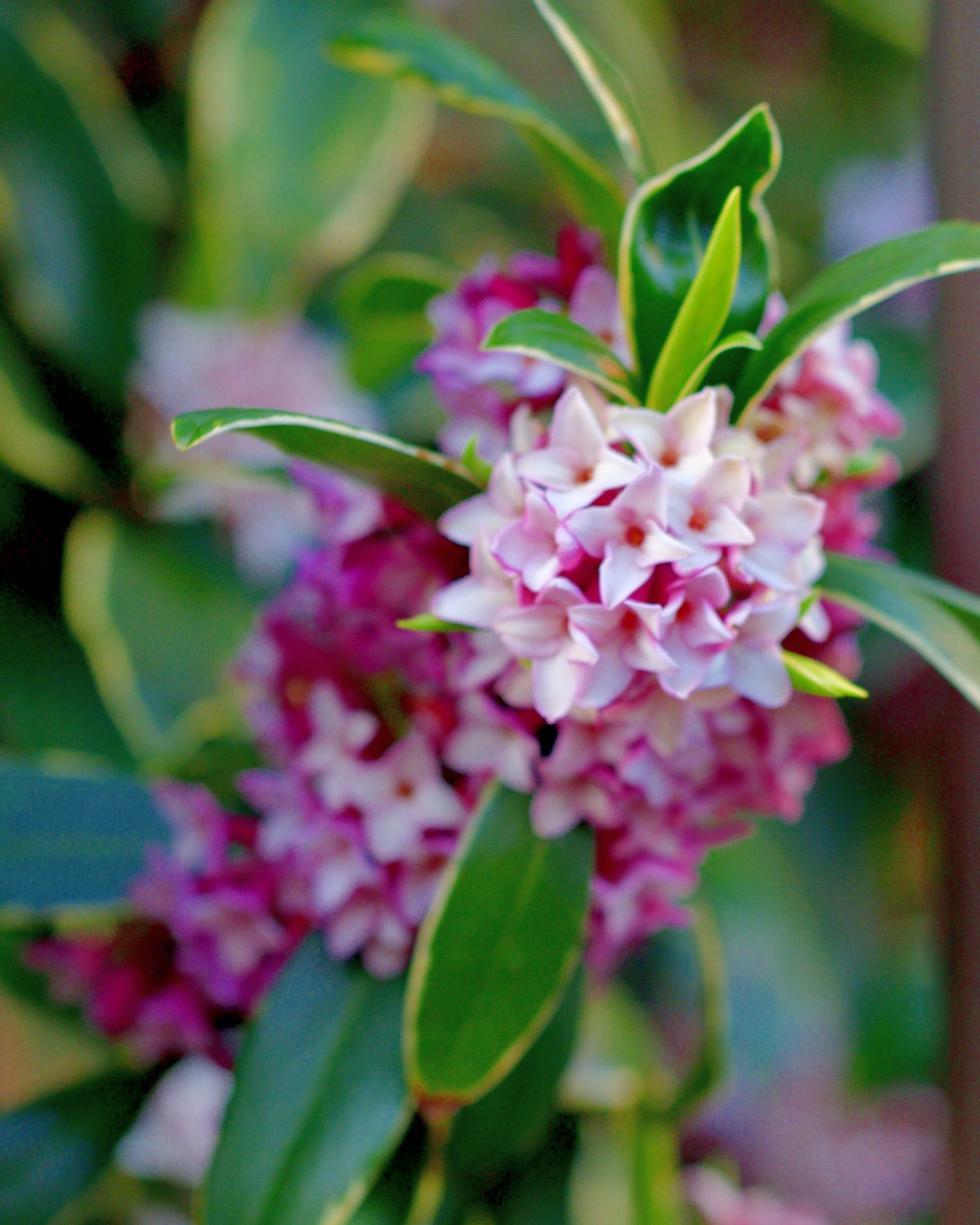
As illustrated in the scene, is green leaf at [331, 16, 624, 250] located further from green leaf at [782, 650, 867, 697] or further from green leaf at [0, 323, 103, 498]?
green leaf at [0, 323, 103, 498]

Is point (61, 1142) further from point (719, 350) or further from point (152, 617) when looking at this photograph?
point (719, 350)

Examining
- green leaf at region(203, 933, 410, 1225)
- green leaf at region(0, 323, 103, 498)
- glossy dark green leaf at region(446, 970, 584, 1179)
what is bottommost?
glossy dark green leaf at region(446, 970, 584, 1179)

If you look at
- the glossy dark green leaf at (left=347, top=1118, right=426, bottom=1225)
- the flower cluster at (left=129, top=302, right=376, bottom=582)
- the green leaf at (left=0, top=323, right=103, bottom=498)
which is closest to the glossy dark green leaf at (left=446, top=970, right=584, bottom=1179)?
the glossy dark green leaf at (left=347, top=1118, right=426, bottom=1225)

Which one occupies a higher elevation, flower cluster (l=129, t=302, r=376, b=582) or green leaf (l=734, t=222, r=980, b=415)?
green leaf (l=734, t=222, r=980, b=415)

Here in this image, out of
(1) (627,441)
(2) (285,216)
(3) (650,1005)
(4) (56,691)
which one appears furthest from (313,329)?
(3) (650,1005)

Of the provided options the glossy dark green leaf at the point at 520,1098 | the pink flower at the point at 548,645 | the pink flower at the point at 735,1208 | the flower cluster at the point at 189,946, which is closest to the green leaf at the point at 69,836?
the flower cluster at the point at 189,946

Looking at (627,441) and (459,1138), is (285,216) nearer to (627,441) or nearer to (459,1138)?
(627,441)
